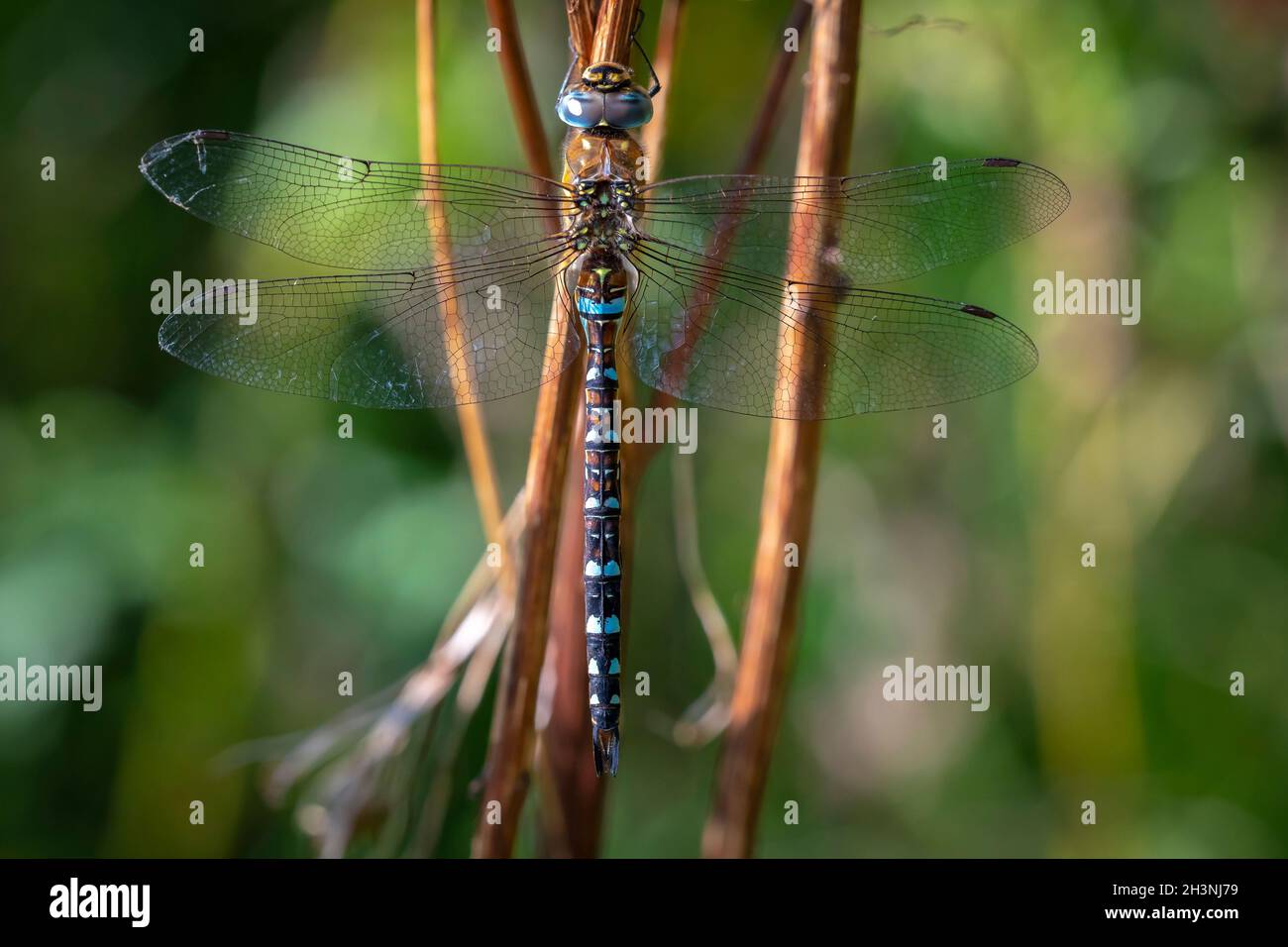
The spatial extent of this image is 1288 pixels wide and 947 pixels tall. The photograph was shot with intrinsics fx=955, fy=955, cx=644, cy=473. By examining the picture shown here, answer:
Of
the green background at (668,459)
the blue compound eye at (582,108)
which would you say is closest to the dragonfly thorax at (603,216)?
the blue compound eye at (582,108)

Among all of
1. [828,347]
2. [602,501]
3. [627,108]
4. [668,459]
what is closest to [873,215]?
[828,347]

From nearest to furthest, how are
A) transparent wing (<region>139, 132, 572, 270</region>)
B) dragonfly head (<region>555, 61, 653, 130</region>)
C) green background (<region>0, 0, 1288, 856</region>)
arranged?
dragonfly head (<region>555, 61, 653, 130</region>) < transparent wing (<region>139, 132, 572, 270</region>) < green background (<region>0, 0, 1288, 856</region>)

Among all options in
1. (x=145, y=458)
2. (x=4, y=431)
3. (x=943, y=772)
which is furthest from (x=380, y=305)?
(x=943, y=772)

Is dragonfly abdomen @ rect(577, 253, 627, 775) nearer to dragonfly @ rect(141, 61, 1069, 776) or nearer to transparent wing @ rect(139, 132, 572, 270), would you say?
dragonfly @ rect(141, 61, 1069, 776)

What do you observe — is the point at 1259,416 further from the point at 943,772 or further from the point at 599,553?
the point at 599,553

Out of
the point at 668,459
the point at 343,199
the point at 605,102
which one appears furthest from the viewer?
the point at 668,459

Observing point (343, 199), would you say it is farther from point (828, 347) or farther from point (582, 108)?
point (828, 347)

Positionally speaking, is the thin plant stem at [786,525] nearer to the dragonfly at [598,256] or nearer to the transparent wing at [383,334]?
the dragonfly at [598,256]

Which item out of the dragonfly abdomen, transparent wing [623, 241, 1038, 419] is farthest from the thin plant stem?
the dragonfly abdomen
